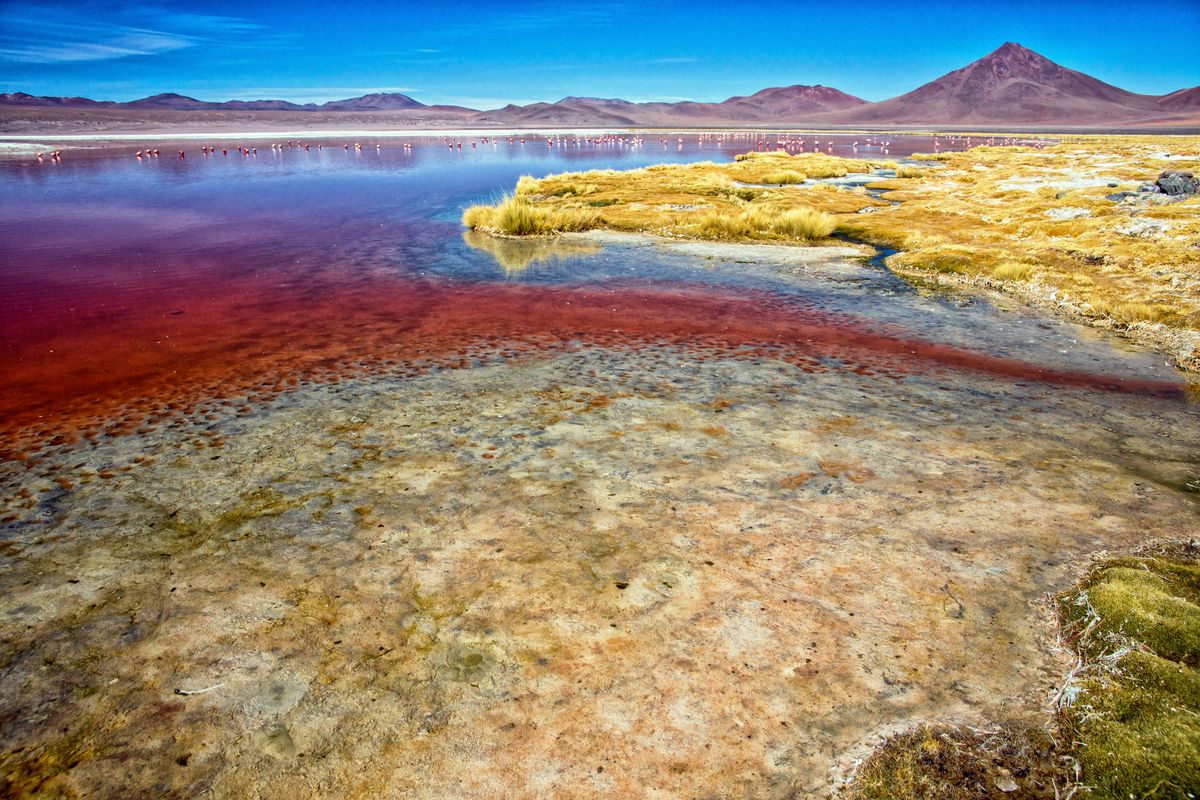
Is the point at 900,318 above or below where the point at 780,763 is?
above

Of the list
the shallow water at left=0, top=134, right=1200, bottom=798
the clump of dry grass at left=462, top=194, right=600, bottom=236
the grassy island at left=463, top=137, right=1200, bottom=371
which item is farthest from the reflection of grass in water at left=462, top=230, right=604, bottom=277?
the shallow water at left=0, top=134, right=1200, bottom=798

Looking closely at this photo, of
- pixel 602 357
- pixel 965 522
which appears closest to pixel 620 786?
pixel 965 522

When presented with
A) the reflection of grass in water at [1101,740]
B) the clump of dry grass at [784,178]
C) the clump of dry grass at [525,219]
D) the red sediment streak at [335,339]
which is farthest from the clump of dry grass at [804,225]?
the reflection of grass in water at [1101,740]

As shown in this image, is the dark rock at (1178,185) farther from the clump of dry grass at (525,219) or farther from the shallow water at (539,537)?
the clump of dry grass at (525,219)

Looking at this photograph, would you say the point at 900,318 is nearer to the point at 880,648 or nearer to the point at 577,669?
the point at 880,648

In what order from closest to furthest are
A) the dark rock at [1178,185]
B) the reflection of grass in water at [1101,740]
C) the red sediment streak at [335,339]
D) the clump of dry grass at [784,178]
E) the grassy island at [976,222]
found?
the reflection of grass in water at [1101,740]
the red sediment streak at [335,339]
the grassy island at [976,222]
the dark rock at [1178,185]
the clump of dry grass at [784,178]

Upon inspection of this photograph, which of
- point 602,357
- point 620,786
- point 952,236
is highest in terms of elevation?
point 952,236

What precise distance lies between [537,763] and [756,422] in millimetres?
5514

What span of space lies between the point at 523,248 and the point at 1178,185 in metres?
27.2

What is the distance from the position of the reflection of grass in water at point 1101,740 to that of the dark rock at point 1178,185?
31240mm

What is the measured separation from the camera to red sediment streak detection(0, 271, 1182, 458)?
364 inches

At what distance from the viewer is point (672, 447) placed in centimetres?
762

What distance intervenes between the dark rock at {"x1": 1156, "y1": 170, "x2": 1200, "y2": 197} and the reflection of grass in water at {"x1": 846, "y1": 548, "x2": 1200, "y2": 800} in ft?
102

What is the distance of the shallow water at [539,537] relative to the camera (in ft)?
12.8
